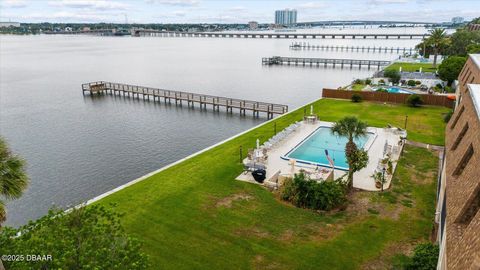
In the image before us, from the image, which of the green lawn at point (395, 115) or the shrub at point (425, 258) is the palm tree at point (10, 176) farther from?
the green lawn at point (395, 115)

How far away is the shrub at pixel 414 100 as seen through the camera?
40.5 metres

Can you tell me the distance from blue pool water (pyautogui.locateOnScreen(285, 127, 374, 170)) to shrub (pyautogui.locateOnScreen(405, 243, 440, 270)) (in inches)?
457

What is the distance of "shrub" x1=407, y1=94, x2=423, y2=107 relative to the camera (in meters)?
40.5

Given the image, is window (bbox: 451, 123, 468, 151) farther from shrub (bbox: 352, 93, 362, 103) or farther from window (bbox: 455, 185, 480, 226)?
shrub (bbox: 352, 93, 362, 103)

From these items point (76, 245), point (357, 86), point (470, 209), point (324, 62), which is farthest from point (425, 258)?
point (324, 62)

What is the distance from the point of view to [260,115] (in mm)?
45312

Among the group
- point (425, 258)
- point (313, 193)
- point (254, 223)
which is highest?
point (425, 258)

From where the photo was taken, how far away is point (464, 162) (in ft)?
42.2

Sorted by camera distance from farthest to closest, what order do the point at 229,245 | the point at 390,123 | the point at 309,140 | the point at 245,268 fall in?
the point at 390,123
the point at 309,140
the point at 229,245
the point at 245,268

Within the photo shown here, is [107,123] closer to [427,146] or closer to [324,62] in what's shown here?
[427,146]

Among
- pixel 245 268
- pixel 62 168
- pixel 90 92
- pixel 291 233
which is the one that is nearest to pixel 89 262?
pixel 245 268

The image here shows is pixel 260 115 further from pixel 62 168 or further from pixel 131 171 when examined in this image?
pixel 62 168

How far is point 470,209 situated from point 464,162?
12.6ft

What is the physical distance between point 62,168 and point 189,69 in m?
64.4
